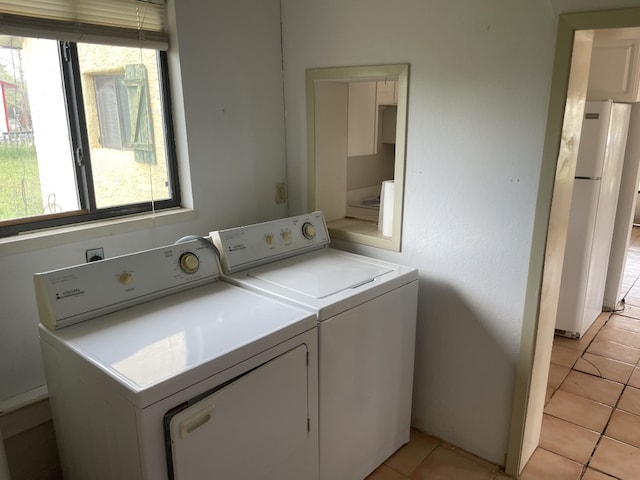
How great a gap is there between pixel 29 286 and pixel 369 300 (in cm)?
126

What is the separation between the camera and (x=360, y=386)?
1.93 m

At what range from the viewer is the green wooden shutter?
211 centimetres

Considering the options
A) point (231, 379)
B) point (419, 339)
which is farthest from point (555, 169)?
point (231, 379)

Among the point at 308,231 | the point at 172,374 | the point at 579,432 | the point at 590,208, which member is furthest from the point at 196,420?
the point at 590,208

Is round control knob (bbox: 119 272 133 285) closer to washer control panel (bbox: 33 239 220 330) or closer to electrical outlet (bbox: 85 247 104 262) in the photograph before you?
washer control panel (bbox: 33 239 220 330)

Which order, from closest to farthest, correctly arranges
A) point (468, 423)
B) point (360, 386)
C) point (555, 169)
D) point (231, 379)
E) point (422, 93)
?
point (231, 379)
point (555, 169)
point (360, 386)
point (422, 93)
point (468, 423)

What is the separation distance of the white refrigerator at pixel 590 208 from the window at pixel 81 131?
8.35 feet

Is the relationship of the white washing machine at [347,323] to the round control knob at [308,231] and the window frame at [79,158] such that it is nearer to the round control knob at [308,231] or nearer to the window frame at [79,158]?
the round control knob at [308,231]

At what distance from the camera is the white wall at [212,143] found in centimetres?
179

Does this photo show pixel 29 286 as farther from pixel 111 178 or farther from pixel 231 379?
pixel 231 379

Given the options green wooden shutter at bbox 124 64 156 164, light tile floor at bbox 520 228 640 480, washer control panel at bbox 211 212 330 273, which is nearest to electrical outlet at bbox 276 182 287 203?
washer control panel at bbox 211 212 330 273

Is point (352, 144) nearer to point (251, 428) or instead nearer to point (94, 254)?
point (94, 254)

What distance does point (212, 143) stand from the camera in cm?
229

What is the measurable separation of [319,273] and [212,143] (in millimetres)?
814
